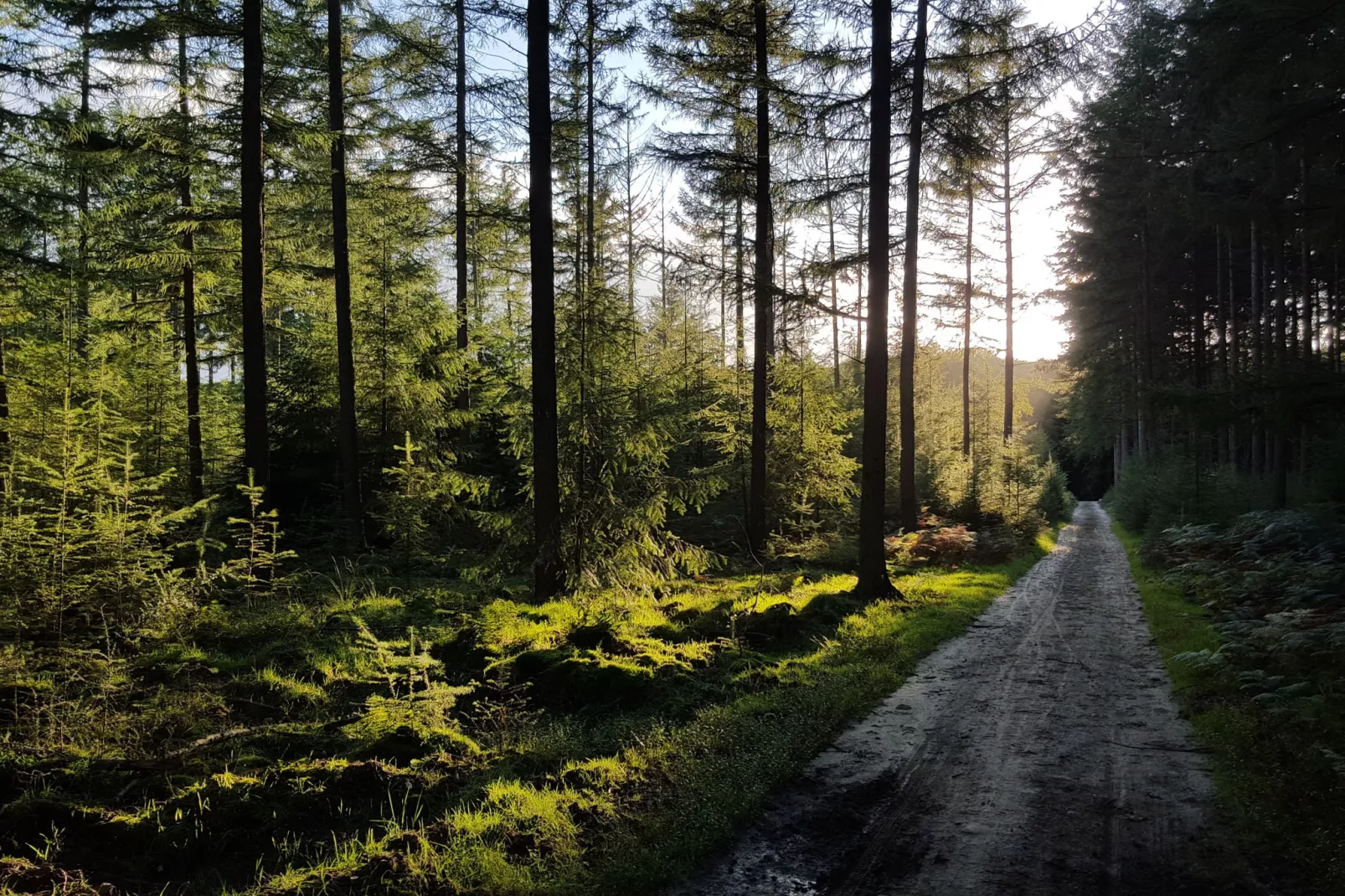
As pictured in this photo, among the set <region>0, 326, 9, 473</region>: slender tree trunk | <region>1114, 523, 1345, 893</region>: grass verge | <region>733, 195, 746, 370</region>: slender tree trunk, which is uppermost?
<region>733, 195, 746, 370</region>: slender tree trunk

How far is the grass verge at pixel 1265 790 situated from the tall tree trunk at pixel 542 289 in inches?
311

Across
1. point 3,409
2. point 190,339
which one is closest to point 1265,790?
point 3,409

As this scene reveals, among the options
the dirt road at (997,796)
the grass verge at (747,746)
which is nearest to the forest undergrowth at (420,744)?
the grass verge at (747,746)

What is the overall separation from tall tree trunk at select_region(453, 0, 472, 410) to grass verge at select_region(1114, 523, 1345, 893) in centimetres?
1596

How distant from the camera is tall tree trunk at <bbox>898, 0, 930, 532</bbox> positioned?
1541cm

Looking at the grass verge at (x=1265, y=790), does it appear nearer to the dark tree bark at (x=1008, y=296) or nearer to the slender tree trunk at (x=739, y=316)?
the slender tree trunk at (x=739, y=316)

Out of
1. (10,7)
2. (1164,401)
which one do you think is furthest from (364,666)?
(10,7)

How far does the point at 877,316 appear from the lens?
37.9ft

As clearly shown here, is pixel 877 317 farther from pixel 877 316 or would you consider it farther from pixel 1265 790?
pixel 1265 790

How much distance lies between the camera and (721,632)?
9.20 m

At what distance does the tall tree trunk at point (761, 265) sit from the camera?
14570 mm

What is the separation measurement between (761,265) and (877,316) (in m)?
3.92

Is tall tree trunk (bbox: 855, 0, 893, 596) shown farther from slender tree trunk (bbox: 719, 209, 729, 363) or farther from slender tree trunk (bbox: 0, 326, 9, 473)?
slender tree trunk (bbox: 0, 326, 9, 473)

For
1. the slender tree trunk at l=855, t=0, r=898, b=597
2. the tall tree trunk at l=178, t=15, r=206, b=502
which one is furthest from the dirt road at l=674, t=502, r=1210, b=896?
the tall tree trunk at l=178, t=15, r=206, b=502
